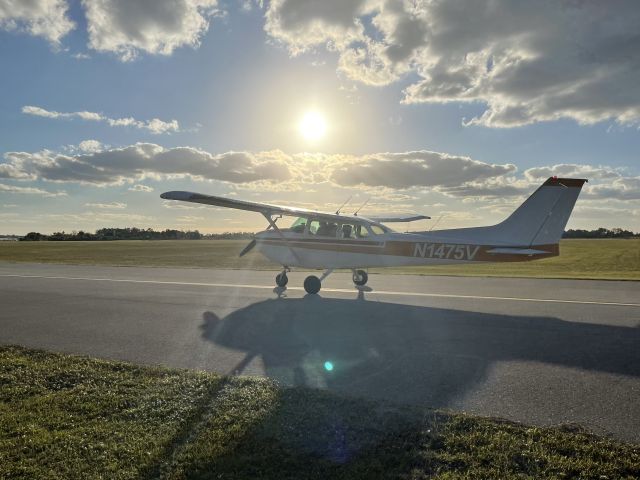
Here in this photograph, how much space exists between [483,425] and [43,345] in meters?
8.24

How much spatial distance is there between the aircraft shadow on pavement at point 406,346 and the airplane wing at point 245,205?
11.8 feet

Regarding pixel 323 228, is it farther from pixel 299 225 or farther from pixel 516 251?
pixel 516 251

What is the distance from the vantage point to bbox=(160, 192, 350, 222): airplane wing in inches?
497

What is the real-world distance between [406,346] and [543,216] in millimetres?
7179

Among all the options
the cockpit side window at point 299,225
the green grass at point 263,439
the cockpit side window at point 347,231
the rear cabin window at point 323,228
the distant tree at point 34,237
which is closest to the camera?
the green grass at point 263,439

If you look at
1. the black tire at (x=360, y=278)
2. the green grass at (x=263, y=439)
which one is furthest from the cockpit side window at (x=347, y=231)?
the green grass at (x=263, y=439)

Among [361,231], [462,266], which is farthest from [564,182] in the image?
[462,266]

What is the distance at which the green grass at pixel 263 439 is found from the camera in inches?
153

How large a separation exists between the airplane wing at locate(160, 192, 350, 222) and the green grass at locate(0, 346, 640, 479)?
7396 millimetres

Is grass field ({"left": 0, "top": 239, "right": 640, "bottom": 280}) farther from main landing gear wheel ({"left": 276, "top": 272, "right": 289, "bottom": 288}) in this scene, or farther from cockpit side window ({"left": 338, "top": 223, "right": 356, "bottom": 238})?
cockpit side window ({"left": 338, "top": 223, "right": 356, "bottom": 238})

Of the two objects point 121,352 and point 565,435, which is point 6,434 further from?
point 565,435

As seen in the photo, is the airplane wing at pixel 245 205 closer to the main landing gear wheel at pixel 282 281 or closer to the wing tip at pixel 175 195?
the wing tip at pixel 175 195

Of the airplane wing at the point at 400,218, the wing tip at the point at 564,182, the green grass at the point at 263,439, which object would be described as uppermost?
the wing tip at the point at 564,182

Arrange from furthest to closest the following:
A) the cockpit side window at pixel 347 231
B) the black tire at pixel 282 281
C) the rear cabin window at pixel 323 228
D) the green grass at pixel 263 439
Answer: the black tire at pixel 282 281, the rear cabin window at pixel 323 228, the cockpit side window at pixel 347 231, the green grass at pixel 263 439
